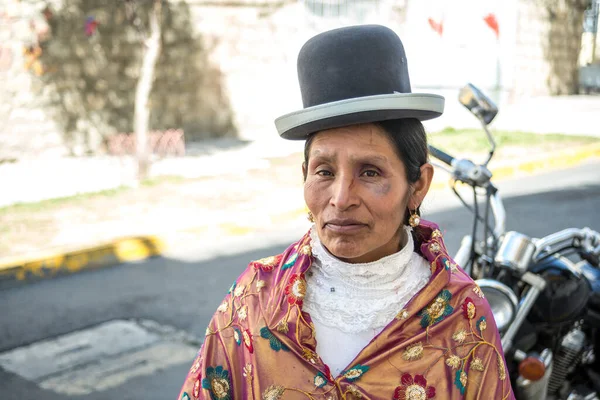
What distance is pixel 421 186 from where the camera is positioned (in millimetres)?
1689

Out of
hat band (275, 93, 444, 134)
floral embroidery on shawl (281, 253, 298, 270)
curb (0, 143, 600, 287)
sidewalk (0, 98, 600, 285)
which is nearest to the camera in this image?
hat band (275, 93, 444, 134)

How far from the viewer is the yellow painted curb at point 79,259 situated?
19.7 ft

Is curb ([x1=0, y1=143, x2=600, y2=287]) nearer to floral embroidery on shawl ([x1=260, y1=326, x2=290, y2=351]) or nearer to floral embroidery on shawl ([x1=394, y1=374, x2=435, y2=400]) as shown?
floral embroidery on shawl ([x1=260, y1=326, x2=290, y2=351])

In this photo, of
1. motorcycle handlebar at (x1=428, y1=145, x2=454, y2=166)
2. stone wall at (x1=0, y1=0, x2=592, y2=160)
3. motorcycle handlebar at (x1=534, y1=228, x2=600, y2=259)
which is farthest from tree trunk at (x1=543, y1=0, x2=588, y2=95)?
motorcycle handlebar at (x1=428, y1=145, x2=454, y2=166)

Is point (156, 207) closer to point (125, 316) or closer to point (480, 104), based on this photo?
point (125, 316)

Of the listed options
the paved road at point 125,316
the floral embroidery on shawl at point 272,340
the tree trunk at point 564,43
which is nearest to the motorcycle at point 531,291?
the floral embroidery on shawl at point 272,340

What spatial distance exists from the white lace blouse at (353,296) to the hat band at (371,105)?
35cm

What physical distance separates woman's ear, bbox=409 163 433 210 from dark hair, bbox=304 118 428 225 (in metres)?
0.01

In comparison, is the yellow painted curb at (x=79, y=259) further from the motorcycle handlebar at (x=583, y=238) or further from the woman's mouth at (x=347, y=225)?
the woman's mouth at (x=347, y=225)

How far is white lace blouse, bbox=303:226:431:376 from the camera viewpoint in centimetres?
161

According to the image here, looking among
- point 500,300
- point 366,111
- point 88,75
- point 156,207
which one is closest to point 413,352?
point 366,111

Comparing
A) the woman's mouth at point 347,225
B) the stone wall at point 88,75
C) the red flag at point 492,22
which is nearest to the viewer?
the woman's mouth at point 347,225

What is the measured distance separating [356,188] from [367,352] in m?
0.37

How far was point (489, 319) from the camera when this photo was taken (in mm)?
1595
